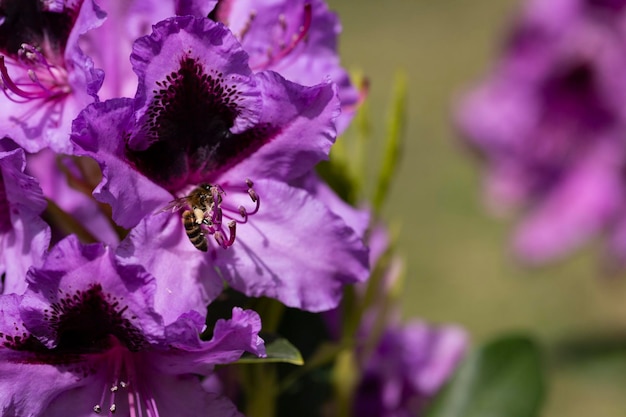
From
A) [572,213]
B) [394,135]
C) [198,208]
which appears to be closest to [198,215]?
[198,208]

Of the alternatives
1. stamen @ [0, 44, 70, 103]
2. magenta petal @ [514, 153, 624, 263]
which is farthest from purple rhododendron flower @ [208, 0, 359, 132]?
magenta petal @ [514, 153, 624, 263]

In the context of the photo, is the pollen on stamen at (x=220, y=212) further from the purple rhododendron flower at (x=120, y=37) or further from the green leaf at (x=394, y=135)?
the green leaf at (x=394, y=135)

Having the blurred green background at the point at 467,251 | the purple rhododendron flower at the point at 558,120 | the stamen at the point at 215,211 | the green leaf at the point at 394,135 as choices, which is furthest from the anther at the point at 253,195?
the purple rhododendron flower at the point at 558,120

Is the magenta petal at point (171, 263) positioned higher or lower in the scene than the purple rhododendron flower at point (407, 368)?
higher

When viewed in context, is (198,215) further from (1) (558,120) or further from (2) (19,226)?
(1) (558,120)

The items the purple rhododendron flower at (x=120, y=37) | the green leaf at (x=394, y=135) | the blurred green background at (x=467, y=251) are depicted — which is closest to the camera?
the purple rhododendron flower at (x=120, y=37)

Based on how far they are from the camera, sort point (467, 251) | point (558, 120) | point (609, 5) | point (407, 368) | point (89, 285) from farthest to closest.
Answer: point (467, 251), point (558, 120), point (609, 5), point (407, 368), point (89, 285)
